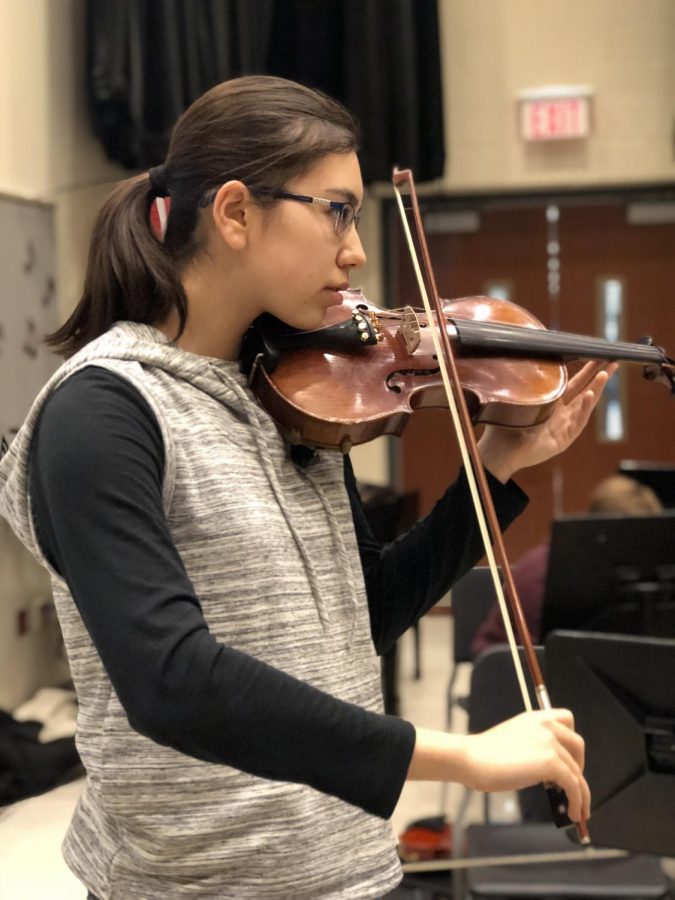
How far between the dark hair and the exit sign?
426 cm

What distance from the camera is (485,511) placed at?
1.18 metres

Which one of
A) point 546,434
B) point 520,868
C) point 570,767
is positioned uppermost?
point 546,434

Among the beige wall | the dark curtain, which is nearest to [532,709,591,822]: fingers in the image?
the dark curtain

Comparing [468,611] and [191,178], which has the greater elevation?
[191,178]

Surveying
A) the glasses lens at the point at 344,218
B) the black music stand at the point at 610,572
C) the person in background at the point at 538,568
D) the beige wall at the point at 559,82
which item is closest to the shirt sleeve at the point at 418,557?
the glasses lens at the point at 344,218

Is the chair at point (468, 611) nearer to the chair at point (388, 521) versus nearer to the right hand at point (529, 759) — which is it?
the chair at point (388, 521)

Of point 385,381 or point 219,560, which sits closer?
point 219,560

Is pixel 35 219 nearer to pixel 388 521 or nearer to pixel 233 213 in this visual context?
pixel 388 521

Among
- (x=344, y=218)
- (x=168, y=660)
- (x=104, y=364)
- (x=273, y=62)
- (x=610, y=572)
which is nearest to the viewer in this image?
(x=168, y=660)

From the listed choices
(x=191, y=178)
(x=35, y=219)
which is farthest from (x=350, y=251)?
(x=35, y=219)

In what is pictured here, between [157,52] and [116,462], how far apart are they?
369 cm

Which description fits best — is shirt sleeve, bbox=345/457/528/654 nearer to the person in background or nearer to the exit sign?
the person in background

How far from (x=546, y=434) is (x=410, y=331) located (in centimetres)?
21

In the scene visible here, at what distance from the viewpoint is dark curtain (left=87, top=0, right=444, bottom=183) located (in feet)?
13.7
